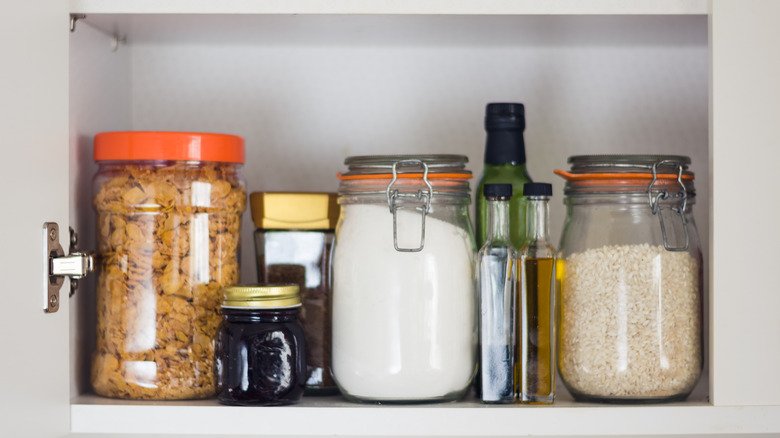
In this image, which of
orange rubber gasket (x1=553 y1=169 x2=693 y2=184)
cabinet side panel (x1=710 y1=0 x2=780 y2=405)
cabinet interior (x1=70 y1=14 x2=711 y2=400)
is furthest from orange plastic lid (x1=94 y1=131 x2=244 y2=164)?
cabinet side panel (x1=710 y1=0 x2=780 y2=405)

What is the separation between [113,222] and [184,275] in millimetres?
84

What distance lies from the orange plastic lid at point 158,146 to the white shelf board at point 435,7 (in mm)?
115

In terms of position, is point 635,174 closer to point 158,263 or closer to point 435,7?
point 435,7

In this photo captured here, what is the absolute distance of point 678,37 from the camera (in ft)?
2.83

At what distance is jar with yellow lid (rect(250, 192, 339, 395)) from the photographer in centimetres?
75

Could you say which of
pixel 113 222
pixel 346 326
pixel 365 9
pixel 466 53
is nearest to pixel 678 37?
pixel 466 53

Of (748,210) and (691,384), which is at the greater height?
(748,210)

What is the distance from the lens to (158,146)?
0.70m

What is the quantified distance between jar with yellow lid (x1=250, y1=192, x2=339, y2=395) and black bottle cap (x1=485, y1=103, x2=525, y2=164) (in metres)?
0.18

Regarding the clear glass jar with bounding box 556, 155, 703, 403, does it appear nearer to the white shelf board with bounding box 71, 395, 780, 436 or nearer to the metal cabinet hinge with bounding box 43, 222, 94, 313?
the white shelf board with bounding box 71, 395, 780, 436

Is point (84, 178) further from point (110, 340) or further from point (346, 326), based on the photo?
point (346, 326)
